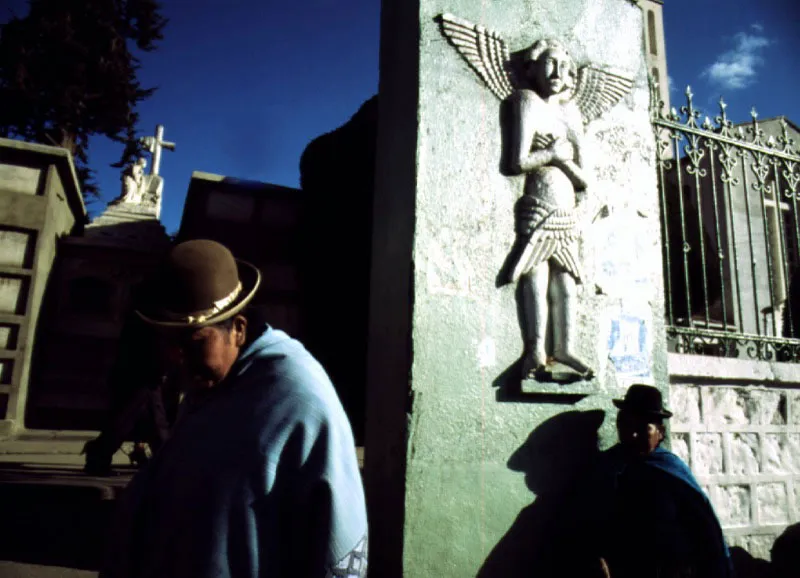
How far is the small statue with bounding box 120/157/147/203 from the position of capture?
42.2 ft

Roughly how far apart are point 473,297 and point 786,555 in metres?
3.28

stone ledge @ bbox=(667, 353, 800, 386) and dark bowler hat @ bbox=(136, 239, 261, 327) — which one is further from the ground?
dark bowler hat @ bbox=(136, 239, 261, 327)

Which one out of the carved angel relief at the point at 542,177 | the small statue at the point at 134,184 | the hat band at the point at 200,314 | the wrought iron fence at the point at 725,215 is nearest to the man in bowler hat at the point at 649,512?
the carved angel relief at the point at 542,177

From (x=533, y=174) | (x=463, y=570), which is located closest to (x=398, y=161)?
(x=533, y=174)

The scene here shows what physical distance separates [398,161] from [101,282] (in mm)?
8997

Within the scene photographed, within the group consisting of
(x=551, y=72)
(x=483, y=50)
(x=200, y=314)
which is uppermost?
Result: (x=483, y=50)

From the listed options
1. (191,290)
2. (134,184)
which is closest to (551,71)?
(191,290)

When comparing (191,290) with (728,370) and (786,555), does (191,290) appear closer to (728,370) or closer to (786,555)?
(728,370)

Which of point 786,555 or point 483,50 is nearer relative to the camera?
point 483,50

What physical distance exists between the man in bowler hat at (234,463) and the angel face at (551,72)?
278cm

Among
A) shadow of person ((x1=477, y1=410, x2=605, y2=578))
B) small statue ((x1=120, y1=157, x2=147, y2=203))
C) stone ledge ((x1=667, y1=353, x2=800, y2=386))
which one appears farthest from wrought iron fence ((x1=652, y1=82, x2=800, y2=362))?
small statue ((x1=120, y1=157, x2=147, y2=203))

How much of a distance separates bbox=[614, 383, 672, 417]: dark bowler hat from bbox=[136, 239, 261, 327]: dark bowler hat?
2.56 meters

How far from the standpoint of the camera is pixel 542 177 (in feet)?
11.5

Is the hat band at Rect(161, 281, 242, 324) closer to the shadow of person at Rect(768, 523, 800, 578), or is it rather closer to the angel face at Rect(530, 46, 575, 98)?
the angel face at Rect(530, 46, 575, 98)
